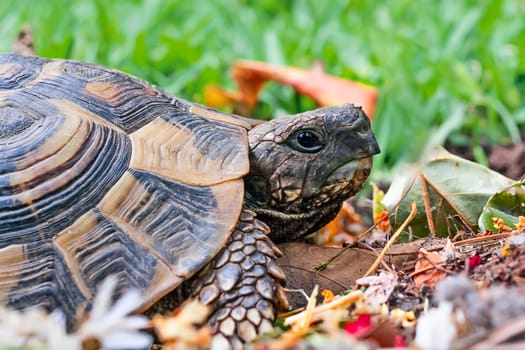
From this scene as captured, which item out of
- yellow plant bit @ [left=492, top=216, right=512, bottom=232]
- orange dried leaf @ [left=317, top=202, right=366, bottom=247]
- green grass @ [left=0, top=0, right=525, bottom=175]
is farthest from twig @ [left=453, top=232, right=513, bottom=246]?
green grass @ [left=0, top=0, right=525, bottom=175]

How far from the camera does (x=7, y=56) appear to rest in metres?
2.71

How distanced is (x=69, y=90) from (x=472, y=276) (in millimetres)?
1362

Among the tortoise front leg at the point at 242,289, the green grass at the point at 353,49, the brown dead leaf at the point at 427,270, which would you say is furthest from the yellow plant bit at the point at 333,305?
the green grass at the point at 353,49

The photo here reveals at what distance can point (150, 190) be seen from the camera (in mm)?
2301

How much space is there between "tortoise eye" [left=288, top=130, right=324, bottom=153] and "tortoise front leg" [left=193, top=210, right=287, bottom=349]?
15.6 inches

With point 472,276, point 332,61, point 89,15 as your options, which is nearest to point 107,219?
point 472,276

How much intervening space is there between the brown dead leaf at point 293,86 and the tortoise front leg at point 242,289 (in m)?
2.70

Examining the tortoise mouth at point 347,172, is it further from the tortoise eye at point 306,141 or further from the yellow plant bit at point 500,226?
the yellow plant bit at point 500,226

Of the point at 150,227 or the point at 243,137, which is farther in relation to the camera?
the point at 243,137

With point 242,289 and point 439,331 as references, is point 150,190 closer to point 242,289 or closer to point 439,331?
point 242,289

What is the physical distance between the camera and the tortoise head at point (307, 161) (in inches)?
102

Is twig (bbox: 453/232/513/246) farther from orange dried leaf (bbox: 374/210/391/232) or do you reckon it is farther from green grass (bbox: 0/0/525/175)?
green grass (bbox: 0/0/525/175)

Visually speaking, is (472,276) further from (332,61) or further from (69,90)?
(332,61)

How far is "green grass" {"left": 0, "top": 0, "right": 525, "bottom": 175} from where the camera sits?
203 inches
